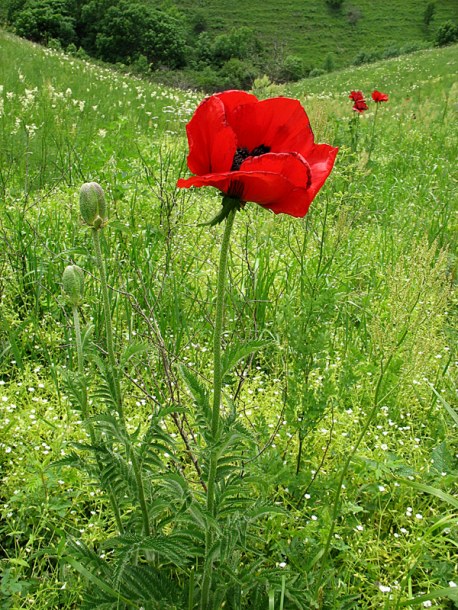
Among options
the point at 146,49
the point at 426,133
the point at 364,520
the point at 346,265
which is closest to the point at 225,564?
the point at 364,520

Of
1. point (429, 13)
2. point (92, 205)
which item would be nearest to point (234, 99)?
point (92, 205)

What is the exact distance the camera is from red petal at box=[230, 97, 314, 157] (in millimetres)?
974

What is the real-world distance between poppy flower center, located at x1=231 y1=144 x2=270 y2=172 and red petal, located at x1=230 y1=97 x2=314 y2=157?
1cm

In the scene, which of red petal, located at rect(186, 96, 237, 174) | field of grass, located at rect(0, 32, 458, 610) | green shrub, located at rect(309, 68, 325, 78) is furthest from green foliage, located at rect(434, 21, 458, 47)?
red petal, located at rect(186, 96, 237, 174)

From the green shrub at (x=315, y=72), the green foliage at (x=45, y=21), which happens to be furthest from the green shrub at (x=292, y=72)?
A: the green foliage at (x=45, y=21)

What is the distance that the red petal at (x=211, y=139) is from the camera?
2.87 feet

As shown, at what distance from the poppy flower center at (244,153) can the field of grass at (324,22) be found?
57.5 metres

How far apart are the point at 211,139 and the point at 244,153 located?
0.10 metres

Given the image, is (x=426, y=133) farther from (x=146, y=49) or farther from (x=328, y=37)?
(x=328, y=37)

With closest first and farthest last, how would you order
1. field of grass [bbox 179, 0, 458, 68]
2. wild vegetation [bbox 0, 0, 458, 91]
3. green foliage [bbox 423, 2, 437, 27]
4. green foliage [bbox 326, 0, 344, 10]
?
wild vegetation [bbox 0, 0, 458, 91], green foliage [bbox 423, 2, 437, 27], field of grass [bbox 179, 0, 458, 68], green foliage [bbox 326, 0, 344, 10]

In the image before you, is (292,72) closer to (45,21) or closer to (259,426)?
(45,21)

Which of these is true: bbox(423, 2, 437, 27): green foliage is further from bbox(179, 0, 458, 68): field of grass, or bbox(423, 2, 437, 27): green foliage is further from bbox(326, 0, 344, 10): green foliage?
bbox(326, 0, 344, 10): green foliage

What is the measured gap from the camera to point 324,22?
58.6m

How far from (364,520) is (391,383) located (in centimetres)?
53
